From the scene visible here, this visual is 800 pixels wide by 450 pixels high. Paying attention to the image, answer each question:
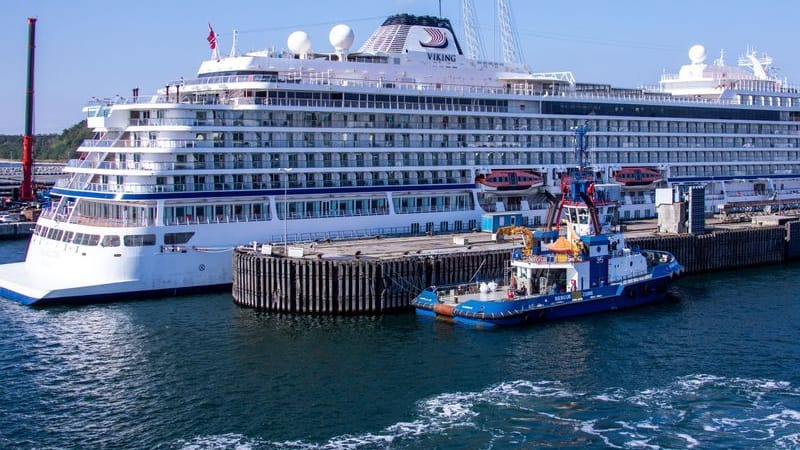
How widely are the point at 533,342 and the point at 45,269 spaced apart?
30954 mm

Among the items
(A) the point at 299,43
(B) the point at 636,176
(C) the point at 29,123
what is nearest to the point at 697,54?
(B) the point at 636,176

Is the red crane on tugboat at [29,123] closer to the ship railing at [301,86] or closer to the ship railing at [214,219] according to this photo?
the ship railing at [301,86]

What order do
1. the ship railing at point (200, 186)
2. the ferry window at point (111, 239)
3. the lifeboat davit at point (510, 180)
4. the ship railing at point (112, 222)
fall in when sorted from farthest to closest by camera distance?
1. the lifeboat davit at point (510, 180)
2. the ship railing at point (200, 186)
3. the ship railing at point (112, 222)
4. the ferry window at point (111, 239)

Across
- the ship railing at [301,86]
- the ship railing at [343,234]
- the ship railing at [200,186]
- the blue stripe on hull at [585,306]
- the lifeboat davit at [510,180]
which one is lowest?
the blue stripe on hull at [585,306]

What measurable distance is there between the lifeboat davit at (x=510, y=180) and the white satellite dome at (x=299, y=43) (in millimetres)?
16537

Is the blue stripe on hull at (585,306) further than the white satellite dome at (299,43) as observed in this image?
No

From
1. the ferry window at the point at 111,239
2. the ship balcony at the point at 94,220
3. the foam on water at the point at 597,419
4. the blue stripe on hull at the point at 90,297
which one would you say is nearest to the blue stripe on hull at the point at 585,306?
the foam on water at the point at 597,419

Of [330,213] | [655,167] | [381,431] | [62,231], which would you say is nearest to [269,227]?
[330,213]

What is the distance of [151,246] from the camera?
5547 centimetres

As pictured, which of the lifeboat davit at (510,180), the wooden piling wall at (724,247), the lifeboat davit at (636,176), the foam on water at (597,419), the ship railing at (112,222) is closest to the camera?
the foam on water at (597,419)

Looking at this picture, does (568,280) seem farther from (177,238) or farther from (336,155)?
(177,238)

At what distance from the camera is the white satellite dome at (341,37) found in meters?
68.8

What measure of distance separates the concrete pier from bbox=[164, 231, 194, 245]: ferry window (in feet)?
11.3

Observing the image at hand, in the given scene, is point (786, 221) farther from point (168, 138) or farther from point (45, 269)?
point (45, 269)
